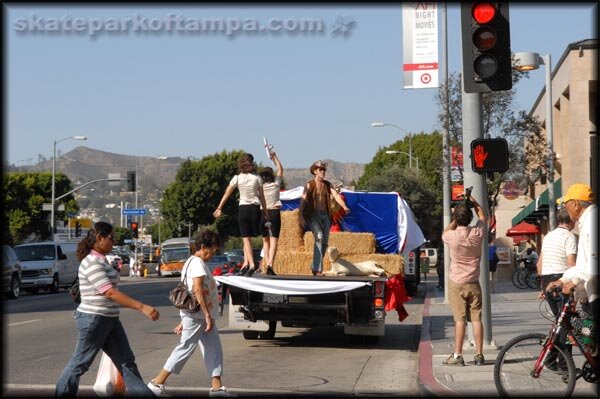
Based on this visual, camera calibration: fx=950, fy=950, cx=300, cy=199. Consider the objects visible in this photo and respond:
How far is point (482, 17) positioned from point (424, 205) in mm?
48031

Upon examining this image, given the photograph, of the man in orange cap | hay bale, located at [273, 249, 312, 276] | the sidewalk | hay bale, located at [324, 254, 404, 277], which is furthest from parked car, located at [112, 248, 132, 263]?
the man in orange cap

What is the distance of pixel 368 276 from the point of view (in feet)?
49.5

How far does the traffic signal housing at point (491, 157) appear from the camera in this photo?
39.0 feet

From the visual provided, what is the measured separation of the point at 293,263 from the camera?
52.3 ft

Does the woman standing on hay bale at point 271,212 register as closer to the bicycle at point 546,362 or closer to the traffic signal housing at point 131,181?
the bicycle at point 546,362

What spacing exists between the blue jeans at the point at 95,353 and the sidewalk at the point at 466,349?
3.21 meters

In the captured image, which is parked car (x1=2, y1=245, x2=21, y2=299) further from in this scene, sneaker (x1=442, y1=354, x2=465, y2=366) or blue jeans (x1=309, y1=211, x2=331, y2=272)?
sneaker (x1=442, y1=354, x2=465, y2=366)

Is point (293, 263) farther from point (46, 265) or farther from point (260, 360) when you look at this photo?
point (46, 265)

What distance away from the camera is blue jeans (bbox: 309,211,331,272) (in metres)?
15.0

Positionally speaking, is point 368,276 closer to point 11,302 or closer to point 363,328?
point 363,328

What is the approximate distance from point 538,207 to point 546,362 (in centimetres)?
3495

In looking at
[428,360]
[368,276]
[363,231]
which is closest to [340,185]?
[363,231]

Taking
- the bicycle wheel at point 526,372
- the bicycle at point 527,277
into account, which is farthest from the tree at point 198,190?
the bicycle wheel at point 526,372

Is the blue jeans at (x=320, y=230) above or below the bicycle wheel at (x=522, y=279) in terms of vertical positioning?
above
